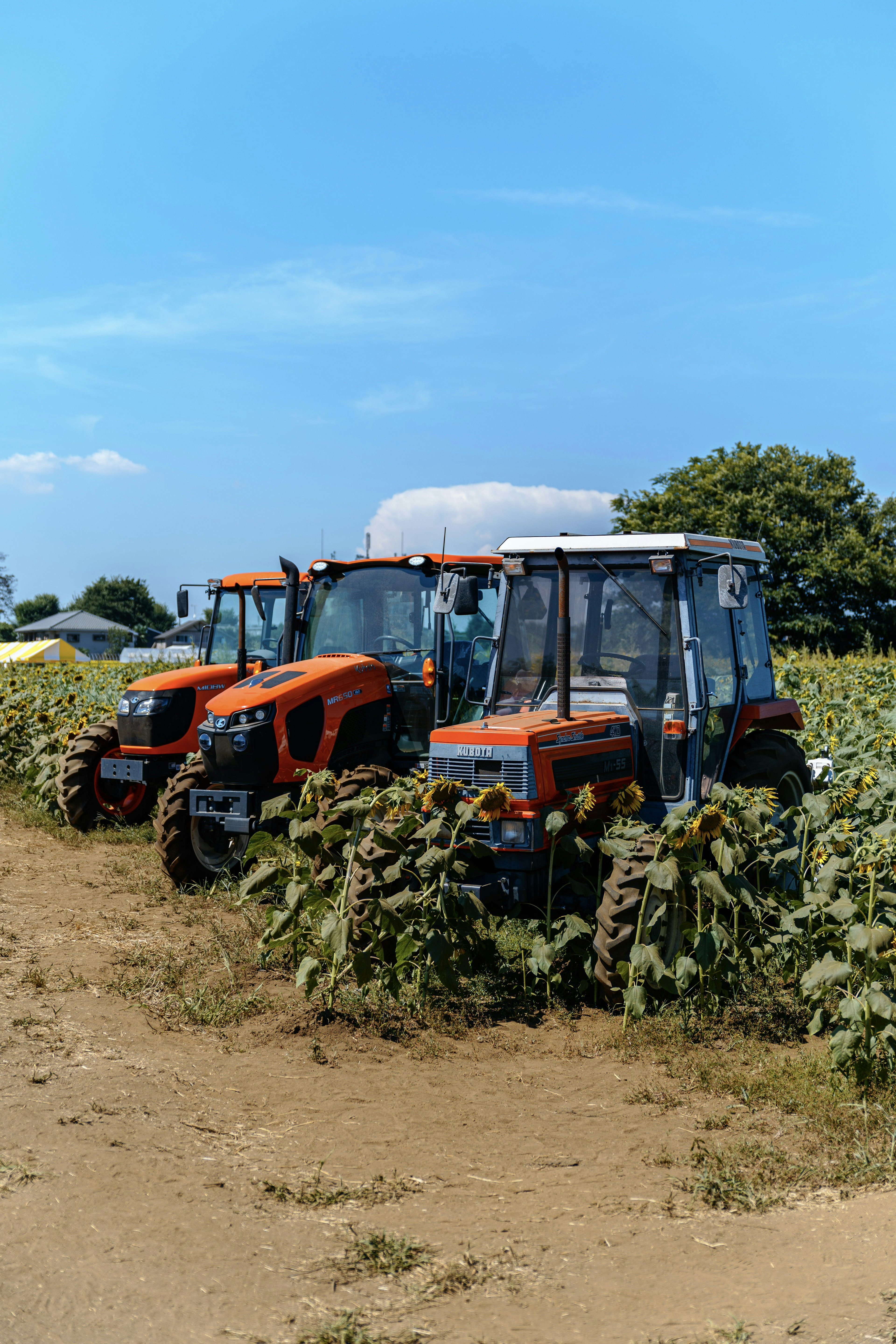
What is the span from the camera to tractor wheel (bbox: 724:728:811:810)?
22.9ft

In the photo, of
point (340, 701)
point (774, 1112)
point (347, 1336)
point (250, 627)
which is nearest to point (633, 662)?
point (340, 701)

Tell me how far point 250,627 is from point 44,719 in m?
4.01

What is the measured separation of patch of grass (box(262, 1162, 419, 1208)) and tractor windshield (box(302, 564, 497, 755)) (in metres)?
4.76

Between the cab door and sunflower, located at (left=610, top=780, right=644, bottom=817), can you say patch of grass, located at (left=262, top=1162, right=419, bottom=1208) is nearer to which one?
sunflower, located at (left=610, top=780, right=644, bottom=817)

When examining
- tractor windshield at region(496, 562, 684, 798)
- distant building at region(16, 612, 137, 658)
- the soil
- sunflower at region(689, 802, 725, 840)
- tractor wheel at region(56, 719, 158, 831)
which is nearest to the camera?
the soil

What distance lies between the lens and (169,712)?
970cm

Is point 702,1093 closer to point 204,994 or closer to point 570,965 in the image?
point 570,965

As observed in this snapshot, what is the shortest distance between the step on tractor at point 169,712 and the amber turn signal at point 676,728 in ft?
12.1

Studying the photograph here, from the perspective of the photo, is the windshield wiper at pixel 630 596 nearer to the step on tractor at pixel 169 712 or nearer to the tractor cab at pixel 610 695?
the tractor cab at pixel 610 695

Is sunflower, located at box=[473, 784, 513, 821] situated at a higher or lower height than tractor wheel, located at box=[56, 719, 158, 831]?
higher

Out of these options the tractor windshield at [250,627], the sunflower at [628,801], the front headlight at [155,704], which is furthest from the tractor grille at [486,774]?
the front headlight at [155,704]

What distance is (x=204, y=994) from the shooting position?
570 cm

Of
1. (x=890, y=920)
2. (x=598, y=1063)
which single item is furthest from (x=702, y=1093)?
(x=890, y=920)

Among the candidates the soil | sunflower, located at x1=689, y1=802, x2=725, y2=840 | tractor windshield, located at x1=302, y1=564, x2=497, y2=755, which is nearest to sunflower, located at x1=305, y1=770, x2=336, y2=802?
the soil
